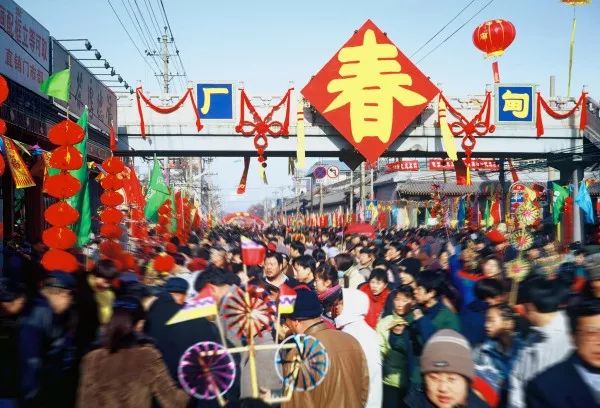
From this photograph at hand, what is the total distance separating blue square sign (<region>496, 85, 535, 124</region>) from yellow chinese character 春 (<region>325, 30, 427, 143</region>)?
2.45 m

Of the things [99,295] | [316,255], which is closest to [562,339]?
[99,295]

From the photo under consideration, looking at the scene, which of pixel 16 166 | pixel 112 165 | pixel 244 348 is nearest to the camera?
pixel 244 348

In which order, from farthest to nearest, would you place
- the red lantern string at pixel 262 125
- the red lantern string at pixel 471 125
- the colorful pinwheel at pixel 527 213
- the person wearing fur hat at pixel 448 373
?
the colorful pinwheel at pixel 527 213 < the red lantern string at pixel 471 125 < the red lantern string at pixel 262 125 < the person wearing fur hat at pixel 448 373

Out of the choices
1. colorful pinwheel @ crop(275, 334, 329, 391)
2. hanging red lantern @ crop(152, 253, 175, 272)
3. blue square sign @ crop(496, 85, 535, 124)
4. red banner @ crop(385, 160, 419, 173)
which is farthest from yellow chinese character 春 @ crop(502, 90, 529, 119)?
red banner @ crop(385, 160, 419, 173)

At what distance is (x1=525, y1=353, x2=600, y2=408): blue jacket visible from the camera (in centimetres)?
293

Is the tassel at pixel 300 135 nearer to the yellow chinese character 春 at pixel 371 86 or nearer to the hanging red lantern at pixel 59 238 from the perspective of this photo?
the yellow chinese character 春 at pixel 371 86

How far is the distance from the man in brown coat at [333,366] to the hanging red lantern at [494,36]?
1198 centimetres

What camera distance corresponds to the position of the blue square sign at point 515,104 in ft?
49.2

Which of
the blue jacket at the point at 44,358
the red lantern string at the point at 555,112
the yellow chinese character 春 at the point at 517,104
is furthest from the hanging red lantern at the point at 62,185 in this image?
the red lantern string at the point at 555,112

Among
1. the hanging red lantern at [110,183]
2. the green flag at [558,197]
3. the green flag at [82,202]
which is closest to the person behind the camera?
the green flag at [82,202]

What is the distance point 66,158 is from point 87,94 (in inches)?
195

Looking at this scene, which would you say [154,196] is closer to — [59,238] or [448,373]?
[59,238]

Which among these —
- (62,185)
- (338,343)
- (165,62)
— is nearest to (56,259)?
(62,185)

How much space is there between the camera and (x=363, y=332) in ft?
15.6
